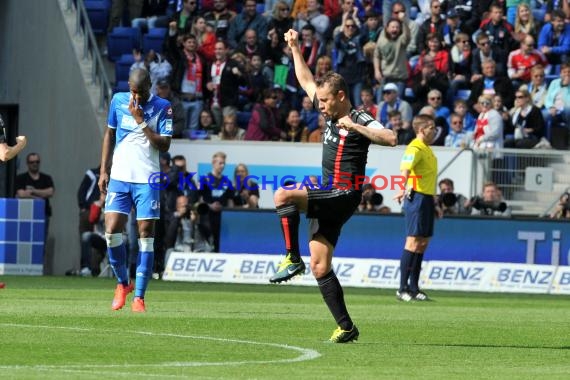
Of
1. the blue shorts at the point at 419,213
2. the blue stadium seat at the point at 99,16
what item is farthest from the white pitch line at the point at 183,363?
the blue stadium seat at the point at 99,16

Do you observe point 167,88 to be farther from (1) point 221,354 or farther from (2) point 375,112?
(1) point 221,354

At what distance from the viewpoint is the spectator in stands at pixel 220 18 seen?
95.6 feet

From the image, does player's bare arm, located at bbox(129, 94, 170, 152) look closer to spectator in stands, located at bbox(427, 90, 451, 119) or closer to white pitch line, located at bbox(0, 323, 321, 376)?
Result: white pitch line, located at bbox(0, 323, 321, 376)

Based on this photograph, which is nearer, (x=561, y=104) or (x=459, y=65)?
(x=561, y=104)

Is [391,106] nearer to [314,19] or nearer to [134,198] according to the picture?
[314,19]

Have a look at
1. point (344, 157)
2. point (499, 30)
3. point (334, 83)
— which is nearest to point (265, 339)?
point (344, 157)

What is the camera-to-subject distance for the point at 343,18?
1112 inches

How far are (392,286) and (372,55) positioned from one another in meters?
6.36

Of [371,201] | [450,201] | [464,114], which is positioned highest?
[464,114]

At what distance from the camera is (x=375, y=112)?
26422mm

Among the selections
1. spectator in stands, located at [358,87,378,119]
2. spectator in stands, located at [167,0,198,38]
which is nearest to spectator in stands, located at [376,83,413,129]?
spectator in stands, located at [358,87,378,119]

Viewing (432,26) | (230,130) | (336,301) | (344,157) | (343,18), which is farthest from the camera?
(343,18)

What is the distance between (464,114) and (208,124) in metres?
4.70

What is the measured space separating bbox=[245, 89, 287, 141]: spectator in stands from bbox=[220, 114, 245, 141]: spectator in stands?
186 mm
